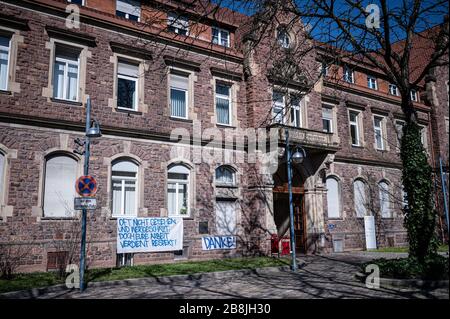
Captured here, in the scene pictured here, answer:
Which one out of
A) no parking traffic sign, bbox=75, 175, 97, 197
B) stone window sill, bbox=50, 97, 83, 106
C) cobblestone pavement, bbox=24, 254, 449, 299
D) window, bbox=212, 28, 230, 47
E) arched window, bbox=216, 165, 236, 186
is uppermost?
window, bbox=212, 28, 230, 47

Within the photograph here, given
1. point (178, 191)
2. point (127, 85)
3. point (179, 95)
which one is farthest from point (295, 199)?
point (127, 85)

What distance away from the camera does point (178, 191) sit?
1647 cm

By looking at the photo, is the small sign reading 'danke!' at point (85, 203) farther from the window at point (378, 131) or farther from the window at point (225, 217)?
the window at point (378, 131)

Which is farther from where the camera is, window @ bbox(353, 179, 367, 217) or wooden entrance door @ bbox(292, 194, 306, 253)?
window @ bbox(353, 179, 367, 217)

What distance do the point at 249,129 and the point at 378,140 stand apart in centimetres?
1104

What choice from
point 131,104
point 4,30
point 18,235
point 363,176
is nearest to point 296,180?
point 363,176

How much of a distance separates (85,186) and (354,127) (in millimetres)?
18313

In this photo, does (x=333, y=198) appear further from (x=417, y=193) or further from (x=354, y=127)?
(x=417, y=193)

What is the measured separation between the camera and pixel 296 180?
2031 centimetres

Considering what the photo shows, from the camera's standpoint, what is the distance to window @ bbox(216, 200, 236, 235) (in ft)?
56.4

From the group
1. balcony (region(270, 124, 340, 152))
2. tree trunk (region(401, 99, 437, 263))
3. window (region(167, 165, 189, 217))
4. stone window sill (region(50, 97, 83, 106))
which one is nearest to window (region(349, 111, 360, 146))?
balcony (region(270, 124, 340, 152))

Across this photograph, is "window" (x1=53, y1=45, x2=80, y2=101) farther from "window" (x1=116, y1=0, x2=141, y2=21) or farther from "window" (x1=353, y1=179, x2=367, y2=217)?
"window" (x1=353, y1=179, x2=367, y2=217)

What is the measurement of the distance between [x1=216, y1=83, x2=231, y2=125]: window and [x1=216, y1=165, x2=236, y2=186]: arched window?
2.18 m

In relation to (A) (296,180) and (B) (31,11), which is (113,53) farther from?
(A) (296,180)
